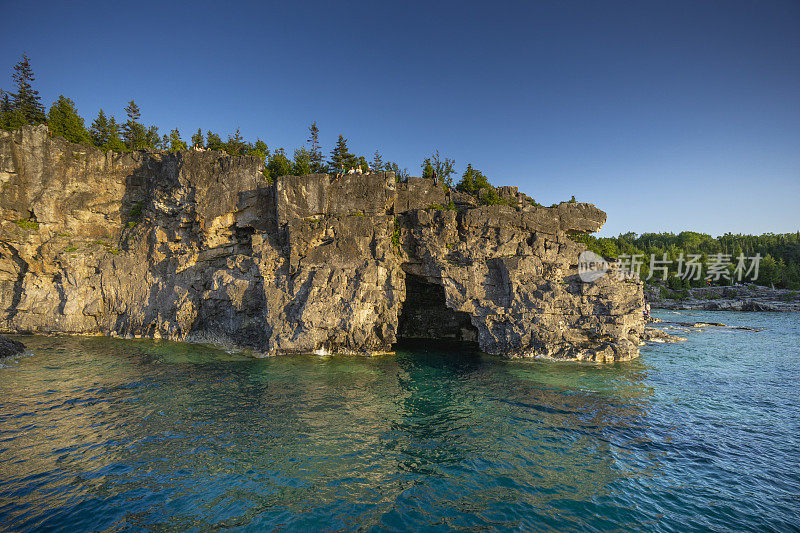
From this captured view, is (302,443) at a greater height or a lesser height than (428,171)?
lesser

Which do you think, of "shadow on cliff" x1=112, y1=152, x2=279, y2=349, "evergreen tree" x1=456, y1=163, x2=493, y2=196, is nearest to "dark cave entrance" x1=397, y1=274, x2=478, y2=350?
"evergreen tree" x1=456, y1=163, x2=493, y2=196

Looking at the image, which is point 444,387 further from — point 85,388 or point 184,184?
point 184,184

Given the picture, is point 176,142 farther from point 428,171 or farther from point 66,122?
point 428,171

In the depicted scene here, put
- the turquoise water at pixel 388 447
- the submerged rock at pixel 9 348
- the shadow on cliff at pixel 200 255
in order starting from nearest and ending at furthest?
the turquoise water at pixel 388 447
the submerged rock at pixel 9 348
the shadow on cliff at pixel 200 255

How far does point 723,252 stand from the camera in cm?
10225

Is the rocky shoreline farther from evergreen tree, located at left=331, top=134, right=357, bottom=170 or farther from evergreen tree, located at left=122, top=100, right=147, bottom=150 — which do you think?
evergreen tree, located at left=122, top=100, right=147, bottom=150

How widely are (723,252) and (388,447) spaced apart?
13591 centimetres

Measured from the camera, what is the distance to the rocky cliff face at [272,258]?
24.9 m

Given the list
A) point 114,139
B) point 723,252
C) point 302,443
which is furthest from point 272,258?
point 723,252

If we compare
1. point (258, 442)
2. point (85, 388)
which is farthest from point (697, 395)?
point (85, 388)

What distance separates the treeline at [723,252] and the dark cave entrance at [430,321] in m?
39.5

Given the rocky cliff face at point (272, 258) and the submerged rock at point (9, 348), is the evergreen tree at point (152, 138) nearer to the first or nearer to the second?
the rocky cliff face at point (272, 258)

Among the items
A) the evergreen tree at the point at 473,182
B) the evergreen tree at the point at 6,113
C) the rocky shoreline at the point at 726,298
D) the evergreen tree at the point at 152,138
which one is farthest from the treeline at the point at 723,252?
the evergreen tree at the point at 6,113

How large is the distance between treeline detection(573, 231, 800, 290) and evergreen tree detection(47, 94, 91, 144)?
73.5 meters
